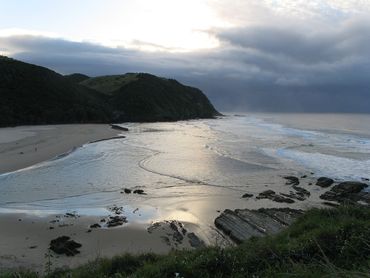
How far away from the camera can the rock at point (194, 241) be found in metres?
13.1

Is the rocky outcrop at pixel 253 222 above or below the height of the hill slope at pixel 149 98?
below

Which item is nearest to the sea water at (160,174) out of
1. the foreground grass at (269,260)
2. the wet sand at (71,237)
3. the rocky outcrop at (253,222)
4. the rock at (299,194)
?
the rock at (299,194)

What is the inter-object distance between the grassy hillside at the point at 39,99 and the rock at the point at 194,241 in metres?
60.1

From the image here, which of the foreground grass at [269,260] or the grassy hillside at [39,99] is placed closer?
the foreground grass at [269,260]

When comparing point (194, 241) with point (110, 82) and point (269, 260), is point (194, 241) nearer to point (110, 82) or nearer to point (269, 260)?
point (269, 260)

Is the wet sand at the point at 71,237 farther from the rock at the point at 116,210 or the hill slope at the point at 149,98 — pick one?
the hill slope at the point at 149,98

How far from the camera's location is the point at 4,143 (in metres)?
40.5

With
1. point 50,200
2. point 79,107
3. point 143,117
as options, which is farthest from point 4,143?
point 143,117

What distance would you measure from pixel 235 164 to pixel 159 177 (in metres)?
8.43

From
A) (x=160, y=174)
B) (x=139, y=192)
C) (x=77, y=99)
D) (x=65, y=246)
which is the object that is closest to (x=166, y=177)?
(x=160, y=174)

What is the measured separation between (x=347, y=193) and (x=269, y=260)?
51.8ft

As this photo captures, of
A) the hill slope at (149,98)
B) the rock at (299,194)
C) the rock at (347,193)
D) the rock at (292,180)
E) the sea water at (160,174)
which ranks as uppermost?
the hill slope at (149,98)

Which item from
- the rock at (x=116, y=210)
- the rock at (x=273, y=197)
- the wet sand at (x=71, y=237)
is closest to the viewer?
the wet sand at (x=71, y=237)

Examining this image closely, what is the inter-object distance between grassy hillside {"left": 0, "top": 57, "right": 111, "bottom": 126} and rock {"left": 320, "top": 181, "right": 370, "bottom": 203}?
5754 cm
